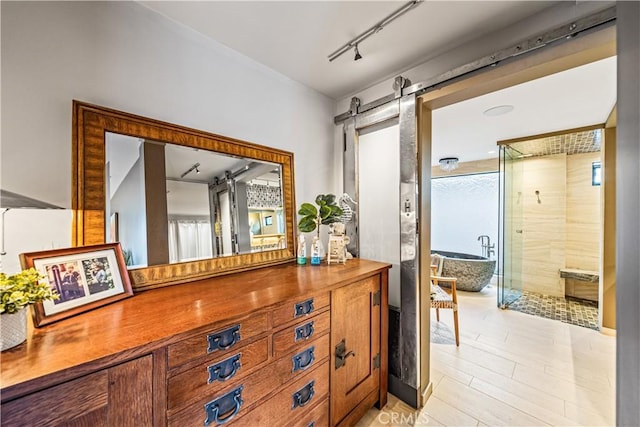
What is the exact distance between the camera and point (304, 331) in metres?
1.17

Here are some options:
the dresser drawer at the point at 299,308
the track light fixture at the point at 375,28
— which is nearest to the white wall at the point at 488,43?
the track light fixture at the point at 375,28

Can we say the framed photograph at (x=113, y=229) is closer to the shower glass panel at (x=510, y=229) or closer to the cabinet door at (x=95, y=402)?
the cabinet door at (x=95, y=402)

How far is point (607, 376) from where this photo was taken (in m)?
2.00

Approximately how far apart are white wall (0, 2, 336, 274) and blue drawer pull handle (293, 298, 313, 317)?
108cm

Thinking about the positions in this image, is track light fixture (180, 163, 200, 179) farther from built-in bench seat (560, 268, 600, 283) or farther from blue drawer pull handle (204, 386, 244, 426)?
built-in bench seat (560, 268, 600, 283)

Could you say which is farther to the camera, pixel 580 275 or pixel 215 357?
pixel 580 275

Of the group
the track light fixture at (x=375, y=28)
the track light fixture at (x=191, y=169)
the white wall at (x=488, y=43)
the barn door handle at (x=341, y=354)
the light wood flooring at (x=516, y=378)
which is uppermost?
the track light fixture at (x=375, y=28)

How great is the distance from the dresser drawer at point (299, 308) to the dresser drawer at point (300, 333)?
0.12 feet

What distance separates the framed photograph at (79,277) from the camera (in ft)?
2.72

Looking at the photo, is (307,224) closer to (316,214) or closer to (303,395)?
(316,214)

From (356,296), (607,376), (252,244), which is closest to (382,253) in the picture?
(356,296)

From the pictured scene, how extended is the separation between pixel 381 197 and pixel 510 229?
2997 mm

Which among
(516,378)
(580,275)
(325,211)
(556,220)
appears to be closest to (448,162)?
(556,220)

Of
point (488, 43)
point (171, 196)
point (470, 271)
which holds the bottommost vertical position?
point (470, 271)
